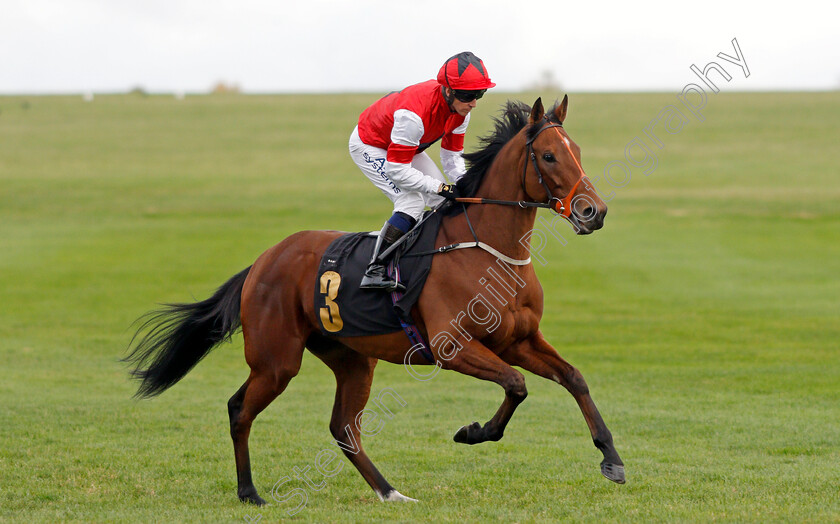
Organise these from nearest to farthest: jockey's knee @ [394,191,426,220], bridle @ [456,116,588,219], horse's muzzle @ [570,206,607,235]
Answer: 1. horse's muzzle @ [570,206,607,235]
2. bridle @ [456,116,588,219]
3. jockey's knee @ [394,191,426,220]

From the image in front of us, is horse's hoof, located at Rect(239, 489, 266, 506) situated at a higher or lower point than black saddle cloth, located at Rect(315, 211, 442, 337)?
lower

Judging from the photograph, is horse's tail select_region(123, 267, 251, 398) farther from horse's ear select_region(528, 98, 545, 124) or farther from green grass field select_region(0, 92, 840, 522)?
A: horse's ear select_region(528, 98, 545, 124)

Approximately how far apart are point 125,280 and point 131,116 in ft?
138

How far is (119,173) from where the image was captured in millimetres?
42094

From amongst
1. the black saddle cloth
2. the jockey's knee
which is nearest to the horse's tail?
the black saddle cloth

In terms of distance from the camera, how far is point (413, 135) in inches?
239

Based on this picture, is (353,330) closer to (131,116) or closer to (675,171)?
(675,171)

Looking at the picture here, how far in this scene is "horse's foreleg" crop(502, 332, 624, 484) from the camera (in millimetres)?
5566

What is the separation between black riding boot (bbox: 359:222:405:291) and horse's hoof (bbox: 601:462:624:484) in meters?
1.76

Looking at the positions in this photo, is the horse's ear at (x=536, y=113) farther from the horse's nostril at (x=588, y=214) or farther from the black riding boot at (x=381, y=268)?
the black riding boot at (x=381, y=268)


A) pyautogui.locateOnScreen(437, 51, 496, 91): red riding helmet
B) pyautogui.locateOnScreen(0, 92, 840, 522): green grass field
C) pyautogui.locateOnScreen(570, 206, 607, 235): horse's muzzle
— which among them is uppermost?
pyautogui.locateOnScreen(437, 51, 496, 91): red riding helmet

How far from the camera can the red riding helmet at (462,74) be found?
5.88 m

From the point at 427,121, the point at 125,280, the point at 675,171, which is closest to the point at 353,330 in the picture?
the point at 427,121

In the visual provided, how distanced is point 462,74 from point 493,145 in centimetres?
58
